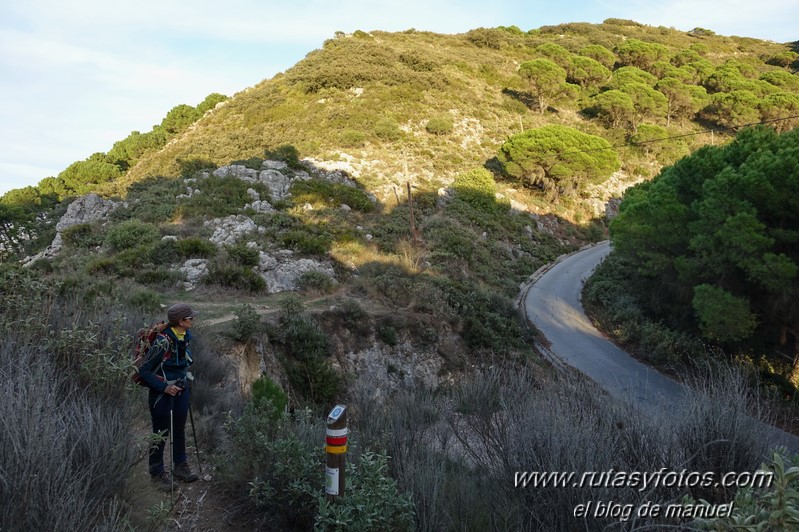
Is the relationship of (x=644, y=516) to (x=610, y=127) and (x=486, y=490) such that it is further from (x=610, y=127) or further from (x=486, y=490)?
(x=610, y=127)

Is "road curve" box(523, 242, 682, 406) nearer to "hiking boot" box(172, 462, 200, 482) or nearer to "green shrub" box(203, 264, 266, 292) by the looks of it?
"hiking boot" box(172, 462, 200, 482)

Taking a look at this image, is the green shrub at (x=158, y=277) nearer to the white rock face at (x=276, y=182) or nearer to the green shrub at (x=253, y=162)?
the white rock face at (x=276, y=182)

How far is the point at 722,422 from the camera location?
160 inches

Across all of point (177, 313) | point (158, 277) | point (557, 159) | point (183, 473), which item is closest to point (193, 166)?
point (158, 277)

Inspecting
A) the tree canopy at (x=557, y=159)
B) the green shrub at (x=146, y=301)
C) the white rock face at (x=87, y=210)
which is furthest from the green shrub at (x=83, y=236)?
the tree canopy at (x=557, y=159)

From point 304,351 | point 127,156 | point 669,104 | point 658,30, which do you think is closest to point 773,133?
point 304,351

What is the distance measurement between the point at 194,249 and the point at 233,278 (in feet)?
9.41

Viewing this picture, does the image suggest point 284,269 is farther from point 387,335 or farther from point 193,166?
point 193,166

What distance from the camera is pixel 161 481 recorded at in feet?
13.9

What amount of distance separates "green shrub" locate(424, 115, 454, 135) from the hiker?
36221 millimetres

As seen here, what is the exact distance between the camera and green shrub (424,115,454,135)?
1510 inches

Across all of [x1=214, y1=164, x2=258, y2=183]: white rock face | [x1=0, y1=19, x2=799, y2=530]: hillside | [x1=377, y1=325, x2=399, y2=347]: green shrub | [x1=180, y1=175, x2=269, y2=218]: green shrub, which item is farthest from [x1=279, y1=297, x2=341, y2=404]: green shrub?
[x1=214, y1=164, x2=258, y2=183]: white rock face

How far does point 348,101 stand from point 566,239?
22008mm

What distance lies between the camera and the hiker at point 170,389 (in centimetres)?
427
